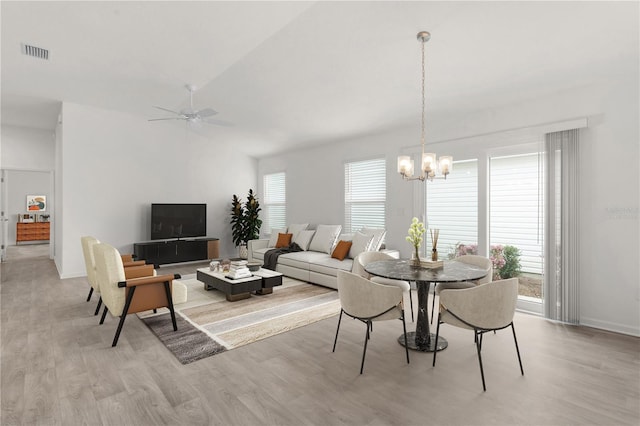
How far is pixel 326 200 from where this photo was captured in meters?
7.12

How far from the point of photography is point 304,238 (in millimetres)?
6746

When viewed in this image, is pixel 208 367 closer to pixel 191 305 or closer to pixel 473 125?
pixel 191 305

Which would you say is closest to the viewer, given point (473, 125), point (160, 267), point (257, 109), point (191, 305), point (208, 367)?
point (208, 367)

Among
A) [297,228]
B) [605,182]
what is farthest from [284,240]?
[605,182]

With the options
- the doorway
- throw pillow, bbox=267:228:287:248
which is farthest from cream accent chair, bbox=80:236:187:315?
the doorway

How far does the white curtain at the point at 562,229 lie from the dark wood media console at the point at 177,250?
20.7ft

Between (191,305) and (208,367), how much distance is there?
1.82m

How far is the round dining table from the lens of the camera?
2740mm

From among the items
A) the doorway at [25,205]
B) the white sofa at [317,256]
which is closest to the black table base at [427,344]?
the white sofa at [317,256]

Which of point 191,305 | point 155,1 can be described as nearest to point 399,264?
point 191,305

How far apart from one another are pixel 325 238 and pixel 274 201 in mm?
2769

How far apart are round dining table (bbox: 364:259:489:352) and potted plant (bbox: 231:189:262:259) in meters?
5.29

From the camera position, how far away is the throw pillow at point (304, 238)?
6.67 metres

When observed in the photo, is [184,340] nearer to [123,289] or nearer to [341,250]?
[123,289]
